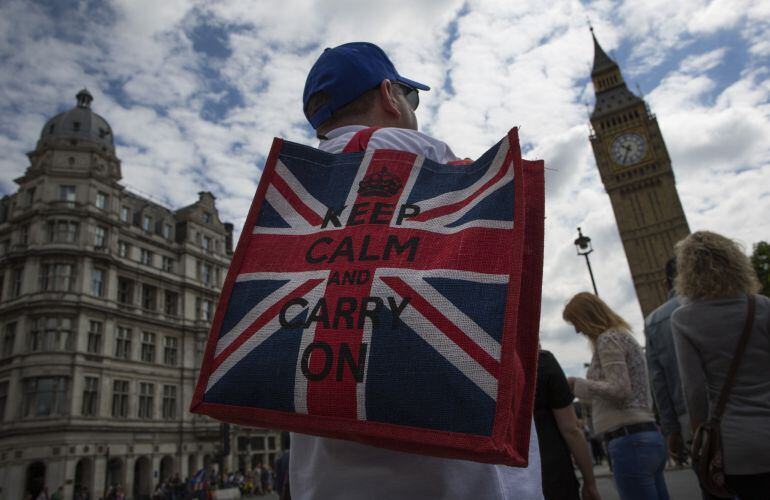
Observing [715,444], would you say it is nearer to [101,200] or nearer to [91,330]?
[91,330]

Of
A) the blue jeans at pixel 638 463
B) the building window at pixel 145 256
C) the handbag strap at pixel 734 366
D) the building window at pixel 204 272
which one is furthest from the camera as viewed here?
the building window at pixel 204 272

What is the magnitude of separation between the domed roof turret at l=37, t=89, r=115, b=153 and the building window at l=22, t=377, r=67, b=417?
52.3 ft

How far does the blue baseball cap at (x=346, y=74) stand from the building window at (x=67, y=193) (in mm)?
37912

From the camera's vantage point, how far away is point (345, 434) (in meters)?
1.14

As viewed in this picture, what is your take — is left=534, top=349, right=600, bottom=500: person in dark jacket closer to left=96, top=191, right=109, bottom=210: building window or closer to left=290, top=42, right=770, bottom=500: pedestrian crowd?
left=290, top=42, right=770, bottom=500: pedestrian crowd

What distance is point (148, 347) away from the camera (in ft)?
122

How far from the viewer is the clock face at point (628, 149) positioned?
231 feet

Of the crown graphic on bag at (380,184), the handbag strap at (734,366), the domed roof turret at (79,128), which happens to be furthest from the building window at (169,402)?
the crown graphic on bag at (380,184)

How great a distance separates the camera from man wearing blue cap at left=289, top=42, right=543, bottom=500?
4.04 ft

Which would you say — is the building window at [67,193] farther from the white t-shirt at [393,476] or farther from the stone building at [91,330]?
the white t-shirt at [393,476]

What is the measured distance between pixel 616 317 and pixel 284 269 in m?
3.69

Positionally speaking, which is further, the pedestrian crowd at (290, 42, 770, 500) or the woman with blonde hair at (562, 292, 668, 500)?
the woman with blonde hair at (562, 292, 668, 500)

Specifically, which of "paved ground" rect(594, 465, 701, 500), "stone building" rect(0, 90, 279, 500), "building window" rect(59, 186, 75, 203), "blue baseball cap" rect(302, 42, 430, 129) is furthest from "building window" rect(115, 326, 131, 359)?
"blue baseball cap" rect(302, 42, 430, 129)

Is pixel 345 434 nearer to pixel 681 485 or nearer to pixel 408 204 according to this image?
pixel 408 204
